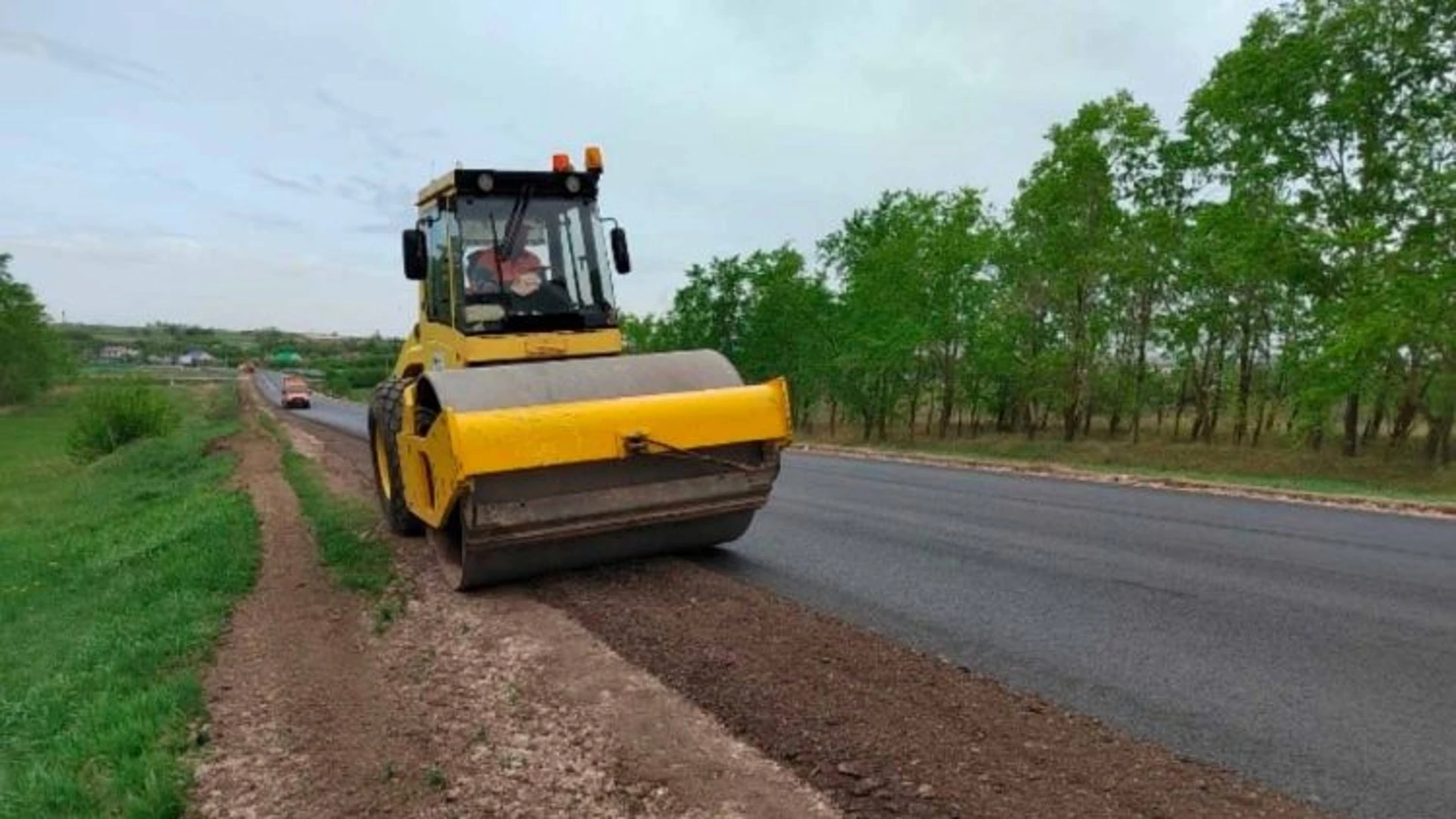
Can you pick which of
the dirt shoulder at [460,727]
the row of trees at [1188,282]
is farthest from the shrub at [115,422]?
the dirt shoulder at [460,727]

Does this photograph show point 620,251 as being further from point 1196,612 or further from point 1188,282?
point 1188,282

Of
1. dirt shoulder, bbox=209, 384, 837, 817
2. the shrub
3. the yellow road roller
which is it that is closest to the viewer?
dirt shoulder, bbox=209, 384, 837, 817

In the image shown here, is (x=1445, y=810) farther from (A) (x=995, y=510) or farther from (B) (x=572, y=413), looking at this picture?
(A) (x=995, y=510)

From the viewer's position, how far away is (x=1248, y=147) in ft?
90.5

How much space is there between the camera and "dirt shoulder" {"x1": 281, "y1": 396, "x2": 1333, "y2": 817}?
357cm

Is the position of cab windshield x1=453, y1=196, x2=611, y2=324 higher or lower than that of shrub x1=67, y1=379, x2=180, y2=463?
higher

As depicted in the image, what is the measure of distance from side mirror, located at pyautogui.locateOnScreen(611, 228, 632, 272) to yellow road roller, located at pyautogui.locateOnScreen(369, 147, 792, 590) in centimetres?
2

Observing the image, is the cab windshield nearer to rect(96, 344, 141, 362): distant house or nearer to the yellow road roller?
the yellow road roller

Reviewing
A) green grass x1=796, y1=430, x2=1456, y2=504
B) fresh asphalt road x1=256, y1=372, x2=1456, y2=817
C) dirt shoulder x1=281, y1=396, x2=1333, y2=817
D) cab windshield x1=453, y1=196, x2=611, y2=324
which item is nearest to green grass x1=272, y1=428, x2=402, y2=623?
dirt shoulder x1=281, y1=396, x2=1333, y2=817

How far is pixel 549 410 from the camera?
257 inches

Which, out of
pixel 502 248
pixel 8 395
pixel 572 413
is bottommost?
pixel 8 395

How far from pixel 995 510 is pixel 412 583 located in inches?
256

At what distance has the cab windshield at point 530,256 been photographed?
27.0 feet

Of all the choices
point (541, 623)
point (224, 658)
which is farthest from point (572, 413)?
point (224, 658)
